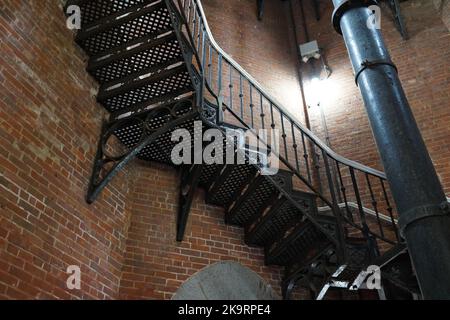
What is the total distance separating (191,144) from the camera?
18.5 feet

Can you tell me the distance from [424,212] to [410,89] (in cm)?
576

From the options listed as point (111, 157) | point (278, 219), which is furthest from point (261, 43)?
point (111, 157)

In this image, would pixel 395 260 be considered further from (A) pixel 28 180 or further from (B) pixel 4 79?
(B) pixel 4 79

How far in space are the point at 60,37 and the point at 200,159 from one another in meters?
2.01

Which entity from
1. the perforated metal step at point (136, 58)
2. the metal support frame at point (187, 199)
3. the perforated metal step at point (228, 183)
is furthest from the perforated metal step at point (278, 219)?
the perforated metal step at point (136, 58)

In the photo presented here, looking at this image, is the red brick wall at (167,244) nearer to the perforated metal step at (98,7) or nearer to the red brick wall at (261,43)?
the perforated metal step at (98,7)

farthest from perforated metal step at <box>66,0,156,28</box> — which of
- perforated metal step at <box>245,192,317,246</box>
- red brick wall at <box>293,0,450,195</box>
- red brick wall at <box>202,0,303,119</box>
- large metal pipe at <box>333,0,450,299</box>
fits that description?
red brick wall at <box>293,0,450,195</box>

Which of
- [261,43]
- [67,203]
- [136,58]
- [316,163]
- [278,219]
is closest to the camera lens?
[67,203]

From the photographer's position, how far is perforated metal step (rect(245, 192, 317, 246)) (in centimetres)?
532

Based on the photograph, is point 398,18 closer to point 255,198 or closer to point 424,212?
point 255,198

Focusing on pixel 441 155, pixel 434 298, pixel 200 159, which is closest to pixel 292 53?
pixel 441 155

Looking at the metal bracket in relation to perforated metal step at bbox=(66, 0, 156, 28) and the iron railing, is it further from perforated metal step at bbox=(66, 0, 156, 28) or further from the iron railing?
perforated metal step at bbox=(66, 0, 156, 28)

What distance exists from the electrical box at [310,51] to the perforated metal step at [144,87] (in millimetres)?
4605

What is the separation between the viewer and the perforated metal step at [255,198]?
5.32m
